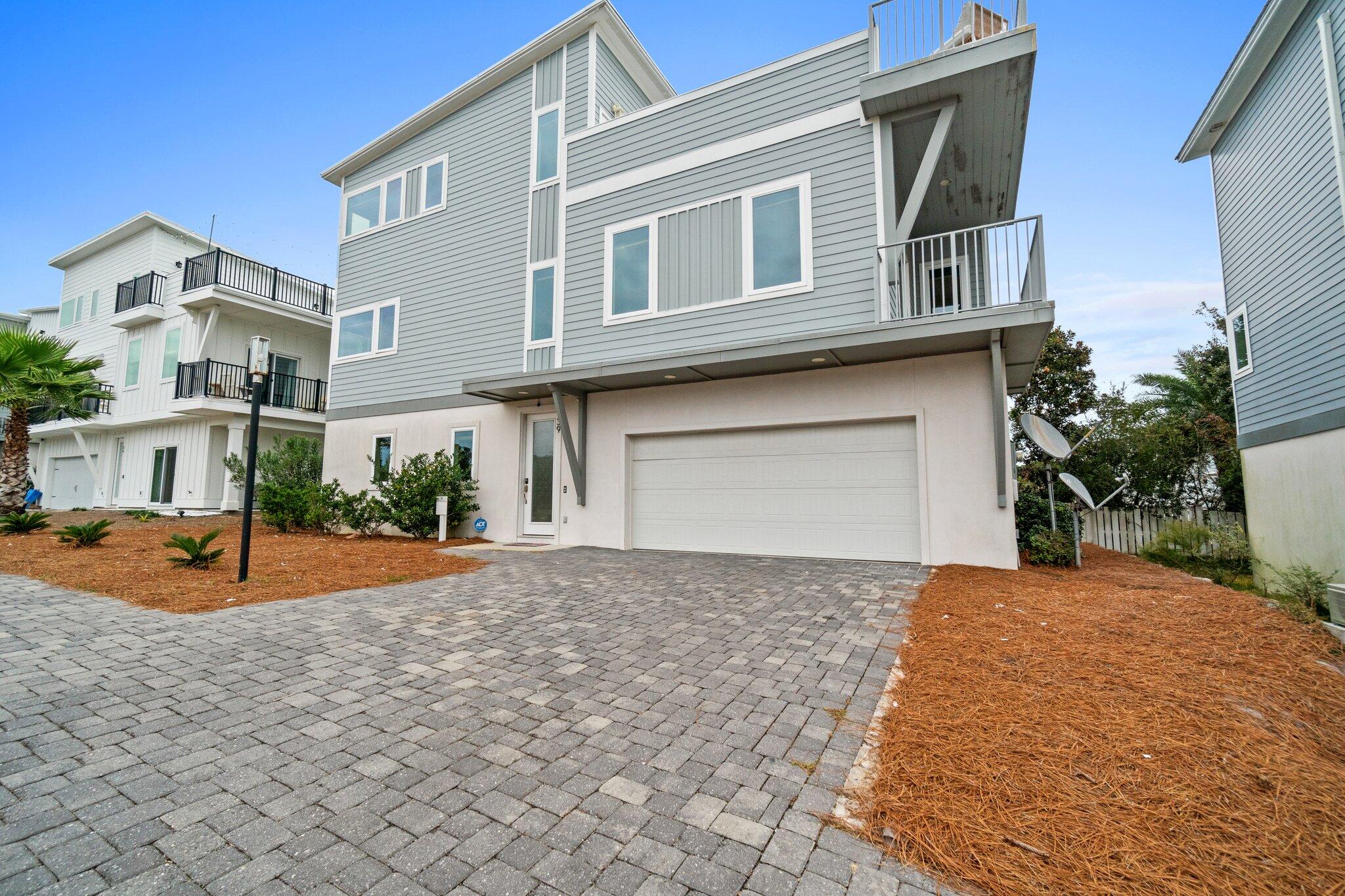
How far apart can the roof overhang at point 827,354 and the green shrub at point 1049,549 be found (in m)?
2.39

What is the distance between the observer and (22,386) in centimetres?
1096

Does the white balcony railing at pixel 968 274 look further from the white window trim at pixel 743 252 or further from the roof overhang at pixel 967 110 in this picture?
the roof overhang at pixel 967 110

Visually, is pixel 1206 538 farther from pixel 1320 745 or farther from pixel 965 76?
pixel 1320 745

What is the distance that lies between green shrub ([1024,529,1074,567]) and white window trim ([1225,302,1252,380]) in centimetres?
593

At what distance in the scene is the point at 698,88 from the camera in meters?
8.95

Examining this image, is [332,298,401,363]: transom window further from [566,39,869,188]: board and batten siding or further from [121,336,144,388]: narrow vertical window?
[121,336,144,388]: narrow vertical window

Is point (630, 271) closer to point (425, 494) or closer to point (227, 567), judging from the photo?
point (425, 494)

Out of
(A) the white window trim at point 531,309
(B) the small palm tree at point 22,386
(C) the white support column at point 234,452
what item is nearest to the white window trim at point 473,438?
(A) the white window trim at point 531,309

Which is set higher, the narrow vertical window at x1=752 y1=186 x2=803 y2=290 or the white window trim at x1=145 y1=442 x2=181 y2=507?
the narrow vertical window at x1=752 y1=186 x2=803 y2=290

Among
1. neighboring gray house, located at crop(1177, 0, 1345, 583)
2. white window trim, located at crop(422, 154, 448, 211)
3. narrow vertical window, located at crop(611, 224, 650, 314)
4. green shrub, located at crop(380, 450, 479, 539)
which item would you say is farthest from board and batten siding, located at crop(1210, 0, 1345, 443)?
white window trim, located at crop(422, 154, 448, 211)

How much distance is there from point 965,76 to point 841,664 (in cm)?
725

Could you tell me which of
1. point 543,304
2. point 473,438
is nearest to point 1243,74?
point 543,304

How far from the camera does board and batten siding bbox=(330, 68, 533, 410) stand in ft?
36.0

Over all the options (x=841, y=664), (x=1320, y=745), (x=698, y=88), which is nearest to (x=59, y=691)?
(x=841, y=664)
